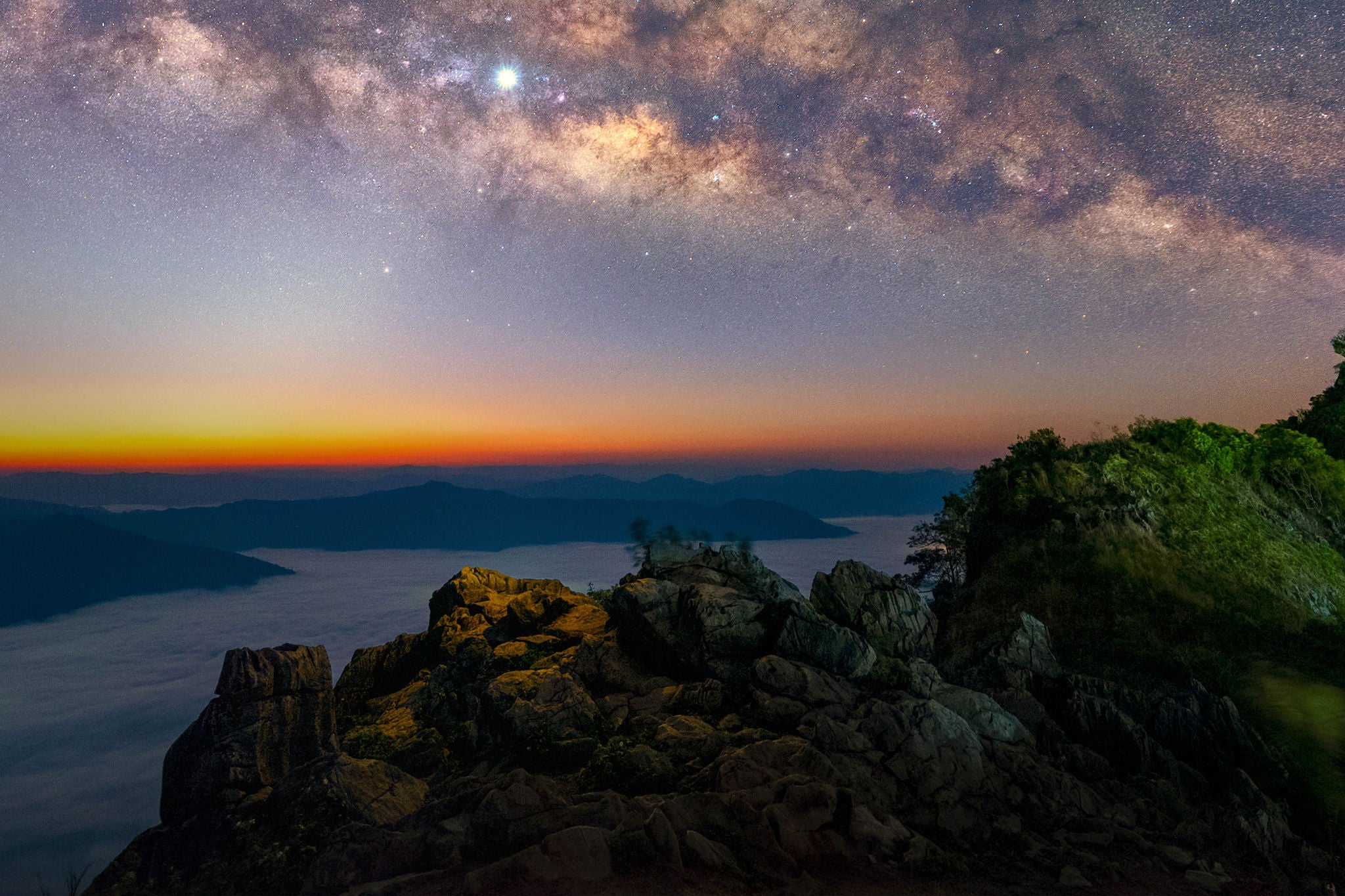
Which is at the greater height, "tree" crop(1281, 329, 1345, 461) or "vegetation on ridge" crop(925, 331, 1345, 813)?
"tree" crop(1281, 329, 1345, 461)

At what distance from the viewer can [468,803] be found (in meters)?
16.9

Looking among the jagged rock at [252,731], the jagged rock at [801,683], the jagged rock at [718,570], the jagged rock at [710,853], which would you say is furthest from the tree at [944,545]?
the jagged rock at [252,731]

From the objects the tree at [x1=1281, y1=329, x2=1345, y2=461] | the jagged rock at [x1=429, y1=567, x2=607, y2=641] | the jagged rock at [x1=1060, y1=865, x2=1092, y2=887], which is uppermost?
the tree at [x1=1281, y1=329, x2=1345, y2=461]

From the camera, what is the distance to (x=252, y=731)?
71.3 feet

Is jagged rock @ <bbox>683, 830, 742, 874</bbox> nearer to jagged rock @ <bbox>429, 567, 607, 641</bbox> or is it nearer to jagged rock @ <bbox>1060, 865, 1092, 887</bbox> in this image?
jagged rock @ <bbox>1060, 865, 1092, 887</bbox>

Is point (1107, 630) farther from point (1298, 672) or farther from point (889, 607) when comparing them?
point (889, 607)

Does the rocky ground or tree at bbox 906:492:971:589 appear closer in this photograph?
the rocky ground

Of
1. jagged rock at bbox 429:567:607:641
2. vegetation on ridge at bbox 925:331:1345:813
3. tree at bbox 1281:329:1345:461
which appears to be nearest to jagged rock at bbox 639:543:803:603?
jagged rock at bbox 429:567:607:641

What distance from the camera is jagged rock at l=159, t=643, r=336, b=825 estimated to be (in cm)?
→ 2017

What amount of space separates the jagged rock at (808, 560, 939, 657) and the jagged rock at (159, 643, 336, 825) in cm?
2253

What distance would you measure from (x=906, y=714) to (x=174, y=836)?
79.8 ft

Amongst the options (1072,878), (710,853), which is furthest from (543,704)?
(1072,878)

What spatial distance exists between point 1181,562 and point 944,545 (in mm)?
21097

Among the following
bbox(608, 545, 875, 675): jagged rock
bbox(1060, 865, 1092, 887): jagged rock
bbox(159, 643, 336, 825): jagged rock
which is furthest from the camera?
bbox(608, 545, 875, 675): jagged rock
